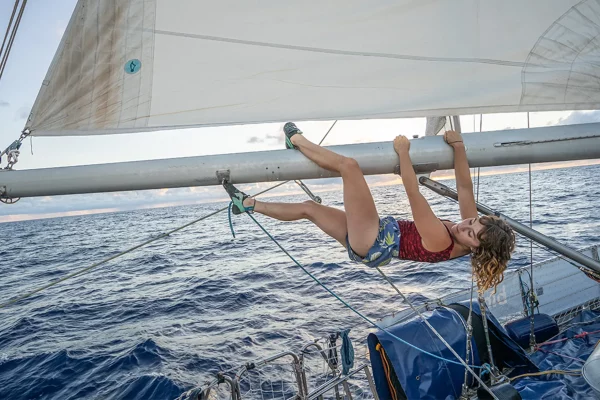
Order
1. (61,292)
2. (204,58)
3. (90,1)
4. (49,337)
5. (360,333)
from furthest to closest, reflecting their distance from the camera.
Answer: (61,292), (49,337), (360,333), (204,58), (90,1)

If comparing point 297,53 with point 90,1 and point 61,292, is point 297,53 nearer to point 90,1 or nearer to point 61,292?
point 90,1

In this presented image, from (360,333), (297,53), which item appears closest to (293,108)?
(297,53)

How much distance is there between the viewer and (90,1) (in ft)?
6.75

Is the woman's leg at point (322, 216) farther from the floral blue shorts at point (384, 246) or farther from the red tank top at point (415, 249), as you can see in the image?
the red tank top at point (415, 249)

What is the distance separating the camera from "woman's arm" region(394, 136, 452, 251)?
2066 mm

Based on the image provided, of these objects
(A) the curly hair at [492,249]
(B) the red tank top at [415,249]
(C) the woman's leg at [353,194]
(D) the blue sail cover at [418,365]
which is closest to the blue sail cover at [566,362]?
(D) the blue sail cover at [418,365]

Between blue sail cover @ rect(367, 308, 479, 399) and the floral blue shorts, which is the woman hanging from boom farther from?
blue sail cover @ rect(367, 308, 479, 399)

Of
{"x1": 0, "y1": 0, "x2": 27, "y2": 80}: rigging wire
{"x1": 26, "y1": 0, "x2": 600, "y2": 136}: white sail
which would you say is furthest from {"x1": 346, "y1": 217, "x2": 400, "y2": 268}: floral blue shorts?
{"x1": 0, "y1": 0, "x2": 27, "y2": 80}: rigging wire

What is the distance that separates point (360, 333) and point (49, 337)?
7.90 meters

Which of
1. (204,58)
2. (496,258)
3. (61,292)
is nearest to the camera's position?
(204,58)

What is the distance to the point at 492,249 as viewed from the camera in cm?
247

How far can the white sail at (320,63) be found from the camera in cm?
217

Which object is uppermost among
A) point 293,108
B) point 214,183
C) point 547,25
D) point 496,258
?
point 547,25

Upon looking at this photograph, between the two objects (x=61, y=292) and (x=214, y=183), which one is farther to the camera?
(x=61, y=292)
